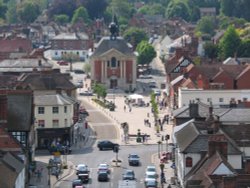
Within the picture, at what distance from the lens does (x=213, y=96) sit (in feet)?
308

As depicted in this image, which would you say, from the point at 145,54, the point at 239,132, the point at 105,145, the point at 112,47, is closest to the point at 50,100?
the point at 105,145

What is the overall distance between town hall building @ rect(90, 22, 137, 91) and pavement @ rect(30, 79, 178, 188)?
21.8 ft

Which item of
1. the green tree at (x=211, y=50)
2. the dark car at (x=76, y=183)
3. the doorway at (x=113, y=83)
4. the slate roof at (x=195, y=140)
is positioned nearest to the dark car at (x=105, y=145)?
the dark car at (x=76, y=183)

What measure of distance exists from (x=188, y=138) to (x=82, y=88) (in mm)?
72482

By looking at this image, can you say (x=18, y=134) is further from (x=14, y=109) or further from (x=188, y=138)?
(x=188, y=138)

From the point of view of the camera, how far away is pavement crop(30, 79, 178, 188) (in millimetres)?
66938

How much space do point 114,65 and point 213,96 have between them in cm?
4478

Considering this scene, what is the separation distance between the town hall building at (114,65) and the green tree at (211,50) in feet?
74.4

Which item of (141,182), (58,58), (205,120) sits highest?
(58,58)

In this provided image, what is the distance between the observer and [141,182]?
216 ft

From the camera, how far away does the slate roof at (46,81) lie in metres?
92.2

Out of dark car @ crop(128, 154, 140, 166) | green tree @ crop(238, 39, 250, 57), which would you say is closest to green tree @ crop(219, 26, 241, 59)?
green tree @ crop(238, 39, 250, 57)

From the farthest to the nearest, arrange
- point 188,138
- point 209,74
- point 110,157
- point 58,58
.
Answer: point 58,58 → point 209,74 → point 110,157 → point 188,138

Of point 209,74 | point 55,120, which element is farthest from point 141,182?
point 209,74
